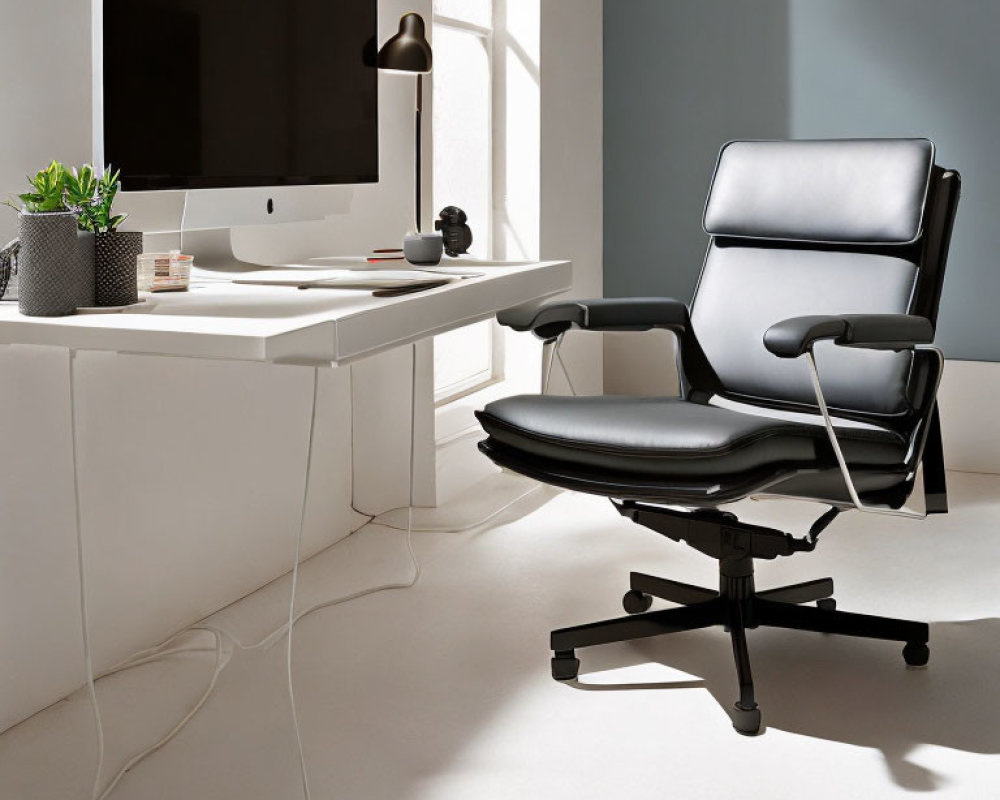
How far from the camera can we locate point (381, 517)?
3.11 meters

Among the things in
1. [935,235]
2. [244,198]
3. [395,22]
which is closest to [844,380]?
[935,235]

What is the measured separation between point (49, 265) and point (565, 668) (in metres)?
1.08

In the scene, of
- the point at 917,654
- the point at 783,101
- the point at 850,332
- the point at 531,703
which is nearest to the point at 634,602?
the point at 531,703

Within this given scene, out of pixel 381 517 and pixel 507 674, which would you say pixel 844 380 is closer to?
pixel 507 674

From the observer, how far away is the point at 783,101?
3936mm

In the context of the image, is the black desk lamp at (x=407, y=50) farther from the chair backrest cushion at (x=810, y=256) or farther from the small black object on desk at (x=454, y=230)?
the chair backrest cushion at (x=810, y=256)

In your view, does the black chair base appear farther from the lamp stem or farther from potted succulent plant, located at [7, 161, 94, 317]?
the lamp stem

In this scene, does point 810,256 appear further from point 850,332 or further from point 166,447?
point 166,447

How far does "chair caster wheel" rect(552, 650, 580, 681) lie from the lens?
212cm

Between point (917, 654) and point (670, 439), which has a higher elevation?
point (670, 439)

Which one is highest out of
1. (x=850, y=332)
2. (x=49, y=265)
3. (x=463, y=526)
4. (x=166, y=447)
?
(x=49, y=265)

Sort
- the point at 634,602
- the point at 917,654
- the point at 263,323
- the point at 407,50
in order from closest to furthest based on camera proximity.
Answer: the point at 263,323, the point at 917,654, the point at 634,602, the point at 407,50

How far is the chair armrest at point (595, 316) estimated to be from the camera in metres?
2.14

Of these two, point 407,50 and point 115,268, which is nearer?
point 115,268
